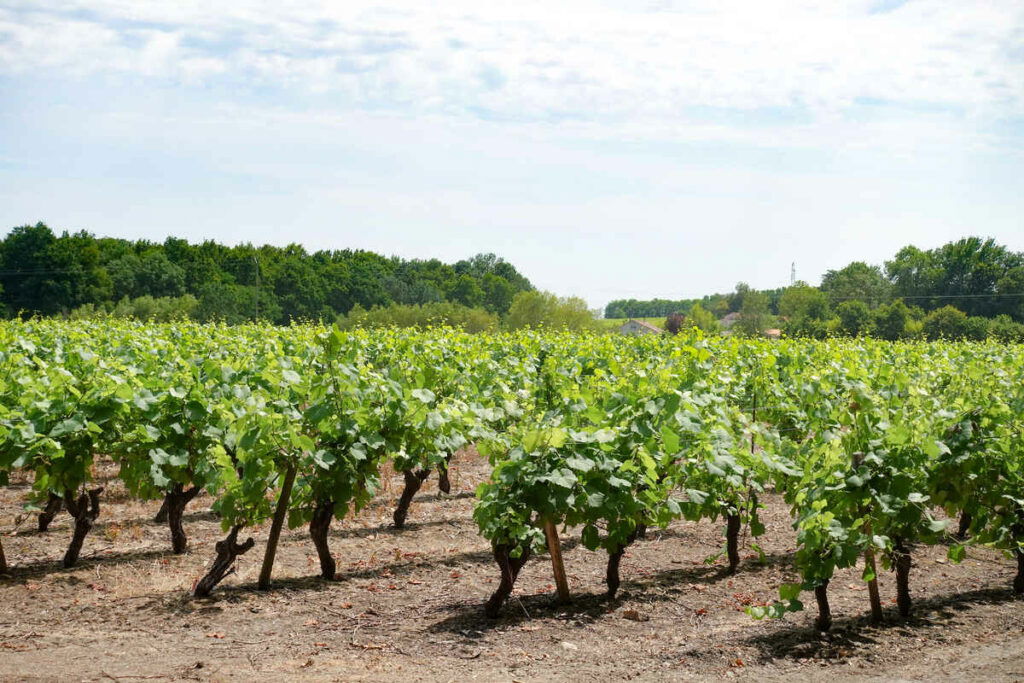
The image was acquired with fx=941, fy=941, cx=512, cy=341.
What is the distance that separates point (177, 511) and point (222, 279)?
76.7 m

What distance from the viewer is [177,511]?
771 cm

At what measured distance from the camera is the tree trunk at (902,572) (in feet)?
19.8

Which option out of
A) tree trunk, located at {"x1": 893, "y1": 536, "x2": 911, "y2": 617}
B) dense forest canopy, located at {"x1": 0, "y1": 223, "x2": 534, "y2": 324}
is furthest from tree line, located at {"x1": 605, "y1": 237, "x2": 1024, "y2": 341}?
tree trunk, located at {"x1": 893, "y1": 536, "x2": 911, "y2": 617}

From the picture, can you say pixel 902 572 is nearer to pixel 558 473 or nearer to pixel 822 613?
pixel 822 613

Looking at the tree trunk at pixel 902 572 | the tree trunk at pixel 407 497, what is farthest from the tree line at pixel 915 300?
the tree trunk at pixel 902 572

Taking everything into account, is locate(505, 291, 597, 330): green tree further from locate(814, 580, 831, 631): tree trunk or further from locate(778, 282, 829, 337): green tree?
locate(814, 580, 831, 631): tree trunk

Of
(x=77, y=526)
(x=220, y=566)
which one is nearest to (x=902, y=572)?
(x=220, y=566)

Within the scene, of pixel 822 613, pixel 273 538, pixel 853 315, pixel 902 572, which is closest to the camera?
pixel 822 613

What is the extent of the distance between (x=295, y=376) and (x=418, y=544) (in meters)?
2.64

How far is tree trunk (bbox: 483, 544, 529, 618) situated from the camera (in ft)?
20.2

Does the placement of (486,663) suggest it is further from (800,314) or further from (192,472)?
(800,314)

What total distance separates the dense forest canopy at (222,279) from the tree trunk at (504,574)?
174 ft

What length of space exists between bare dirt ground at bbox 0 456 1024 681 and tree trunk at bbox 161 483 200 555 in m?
0.14

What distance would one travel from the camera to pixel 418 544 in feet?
28.2
